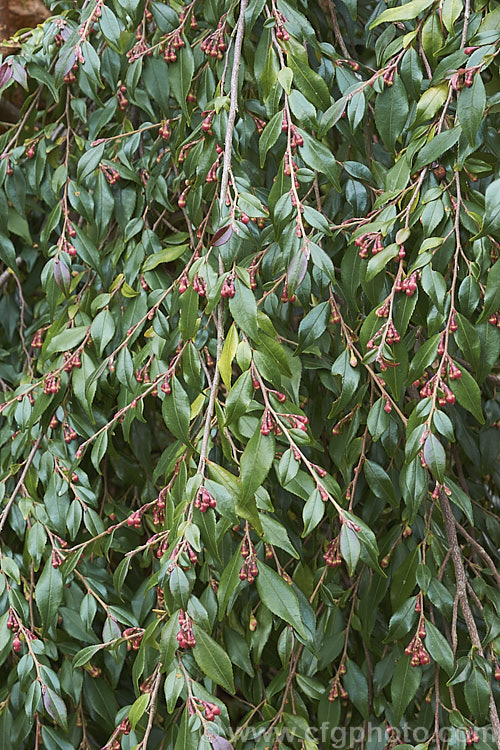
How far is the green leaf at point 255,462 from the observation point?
29.5 inches

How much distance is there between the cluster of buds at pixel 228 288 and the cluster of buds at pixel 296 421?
14cm

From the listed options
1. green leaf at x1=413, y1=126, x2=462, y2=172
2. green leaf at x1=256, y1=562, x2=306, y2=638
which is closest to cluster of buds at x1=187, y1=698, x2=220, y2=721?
green leaf at x1=256, y1=562, x2=306, y2=638

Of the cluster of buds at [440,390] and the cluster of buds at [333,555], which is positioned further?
the cluster of buds at [333,555]

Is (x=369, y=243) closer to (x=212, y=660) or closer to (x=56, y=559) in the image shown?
(x=212, y=660)

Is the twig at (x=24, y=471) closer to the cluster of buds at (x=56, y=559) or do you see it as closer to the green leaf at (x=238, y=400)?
the cluster of buds at (x=56, y=559)

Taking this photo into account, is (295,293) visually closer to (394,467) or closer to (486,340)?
(486,340)

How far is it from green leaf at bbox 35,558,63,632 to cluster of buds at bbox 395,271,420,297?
2.07ft

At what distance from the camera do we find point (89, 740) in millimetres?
1219

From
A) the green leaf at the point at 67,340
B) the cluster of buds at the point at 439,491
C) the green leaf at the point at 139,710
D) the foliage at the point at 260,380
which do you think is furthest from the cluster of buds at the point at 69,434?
the cluster of buds at the point at 439,491

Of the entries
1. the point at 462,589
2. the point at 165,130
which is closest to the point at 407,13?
the point at 165,130

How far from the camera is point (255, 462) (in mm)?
751

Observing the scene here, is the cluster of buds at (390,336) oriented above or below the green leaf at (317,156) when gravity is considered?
below

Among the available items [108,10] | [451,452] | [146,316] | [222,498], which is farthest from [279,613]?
[108,10]

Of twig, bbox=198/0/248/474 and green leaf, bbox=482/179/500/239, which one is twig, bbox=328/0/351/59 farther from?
green leaf, bbox=482/179/500/239
